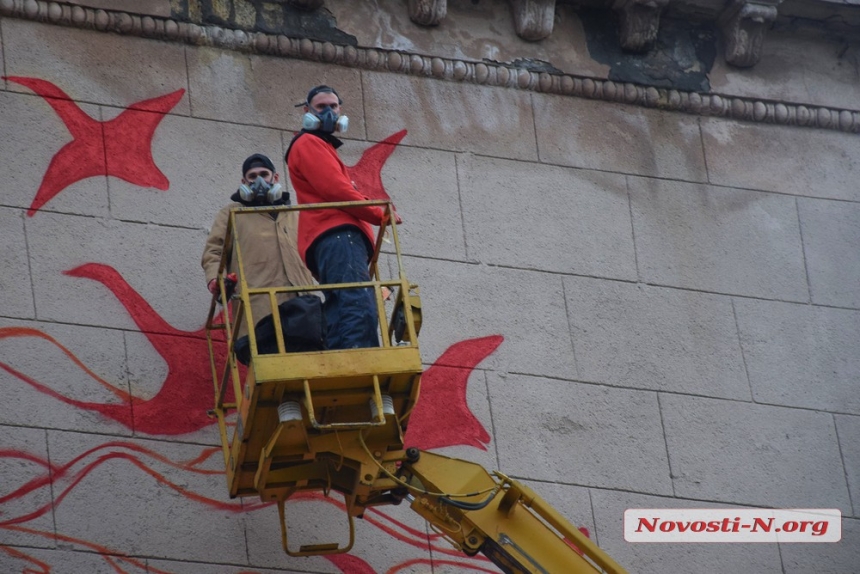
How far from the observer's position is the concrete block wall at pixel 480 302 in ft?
32.8

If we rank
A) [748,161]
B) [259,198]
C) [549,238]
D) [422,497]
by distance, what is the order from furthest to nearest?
[748,161]
[549,238]
[259,198]
[422,497]

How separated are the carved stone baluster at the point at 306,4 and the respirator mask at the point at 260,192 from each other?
2400 millimetres

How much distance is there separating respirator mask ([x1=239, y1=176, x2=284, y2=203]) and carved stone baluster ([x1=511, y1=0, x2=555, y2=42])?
3289mm

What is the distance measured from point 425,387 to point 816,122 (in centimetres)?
415

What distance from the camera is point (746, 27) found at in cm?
1272

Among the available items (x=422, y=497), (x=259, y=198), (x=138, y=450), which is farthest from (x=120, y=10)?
(x=422, y=497)

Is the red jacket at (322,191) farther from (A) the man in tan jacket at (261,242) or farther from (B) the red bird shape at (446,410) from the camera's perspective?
(B) the red bird shape at (446,410)

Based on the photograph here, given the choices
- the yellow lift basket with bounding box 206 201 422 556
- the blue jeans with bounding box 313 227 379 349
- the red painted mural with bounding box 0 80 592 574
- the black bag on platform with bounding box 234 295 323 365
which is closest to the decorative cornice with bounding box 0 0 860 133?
the red painted mural with bounding box 0 80 592 574

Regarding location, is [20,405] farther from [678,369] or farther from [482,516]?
[678,369]

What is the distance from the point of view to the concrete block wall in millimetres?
10000

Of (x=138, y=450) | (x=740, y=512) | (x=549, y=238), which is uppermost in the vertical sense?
(x=549, y=238)

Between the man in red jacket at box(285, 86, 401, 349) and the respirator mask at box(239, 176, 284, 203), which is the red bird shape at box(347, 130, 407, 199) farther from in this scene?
the man in red jacket at box(285, 86, 401, 349)

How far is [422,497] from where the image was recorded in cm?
905

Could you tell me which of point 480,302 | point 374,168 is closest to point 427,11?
point 374,168
